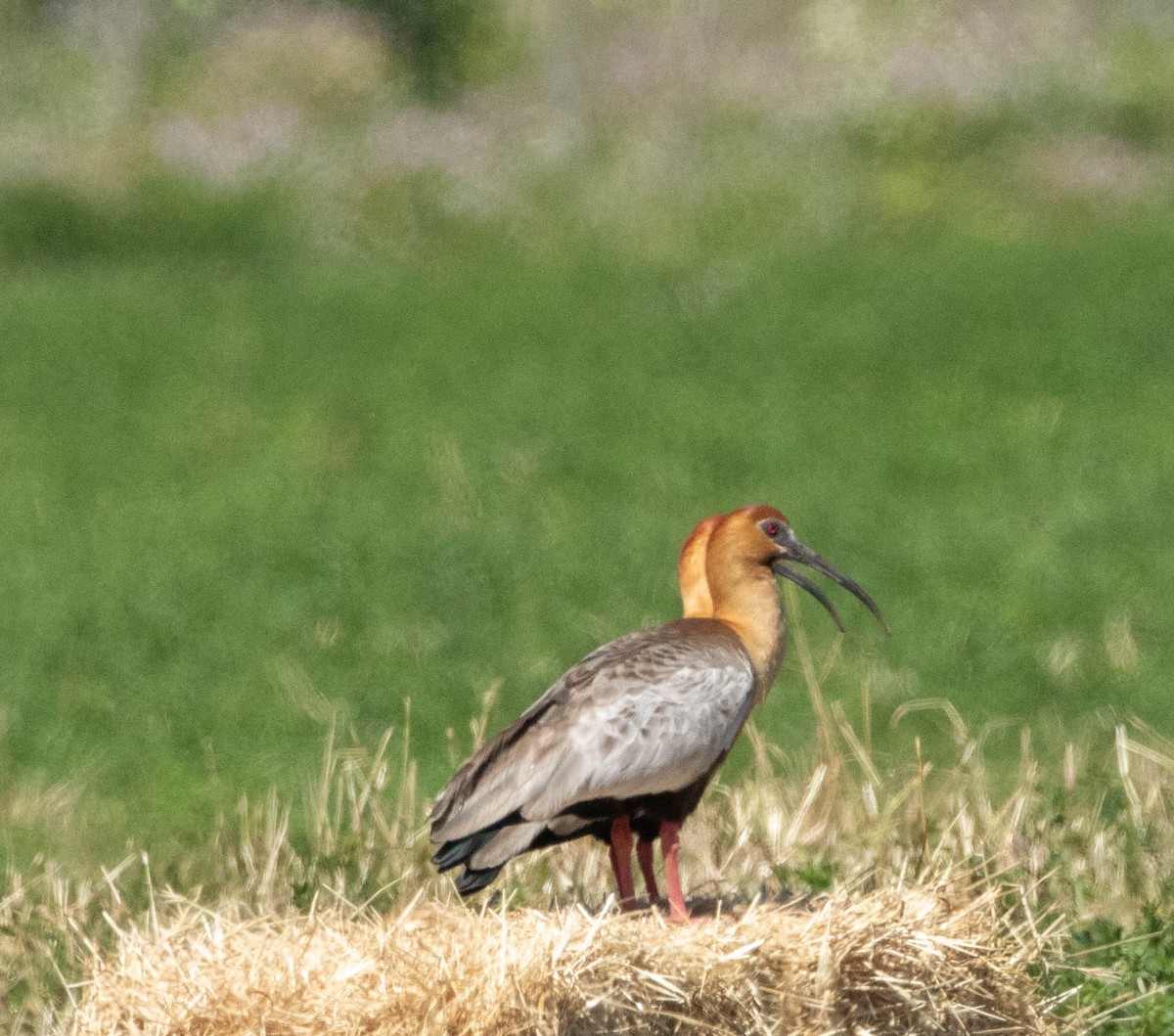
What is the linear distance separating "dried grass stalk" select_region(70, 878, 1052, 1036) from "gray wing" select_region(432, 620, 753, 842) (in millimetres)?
304

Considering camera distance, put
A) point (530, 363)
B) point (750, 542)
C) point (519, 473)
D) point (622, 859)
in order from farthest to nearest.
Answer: point (530, 363) → point (519, 473) → point (750, 542) → point (622, 859)

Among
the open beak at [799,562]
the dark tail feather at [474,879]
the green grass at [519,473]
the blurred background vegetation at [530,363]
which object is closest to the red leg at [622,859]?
the dark tail feather at [474,879]

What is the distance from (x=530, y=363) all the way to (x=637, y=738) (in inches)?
546

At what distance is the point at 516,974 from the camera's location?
514 cm

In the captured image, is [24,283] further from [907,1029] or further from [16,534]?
[907,1029]

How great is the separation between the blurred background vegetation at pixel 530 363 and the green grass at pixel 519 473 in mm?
50

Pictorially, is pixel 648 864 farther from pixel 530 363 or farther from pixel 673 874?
pixel 530 363

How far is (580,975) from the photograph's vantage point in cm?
516

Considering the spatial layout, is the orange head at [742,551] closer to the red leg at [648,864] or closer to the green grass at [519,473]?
the red leg at [648,864]

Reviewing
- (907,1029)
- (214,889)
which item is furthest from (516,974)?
(214,889)

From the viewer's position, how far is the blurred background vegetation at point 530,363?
12.5m

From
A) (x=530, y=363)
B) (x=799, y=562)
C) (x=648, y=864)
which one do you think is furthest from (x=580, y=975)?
(x=530, y=363)

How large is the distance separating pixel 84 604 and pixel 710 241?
11726 mm

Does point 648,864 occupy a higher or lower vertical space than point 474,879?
lower
